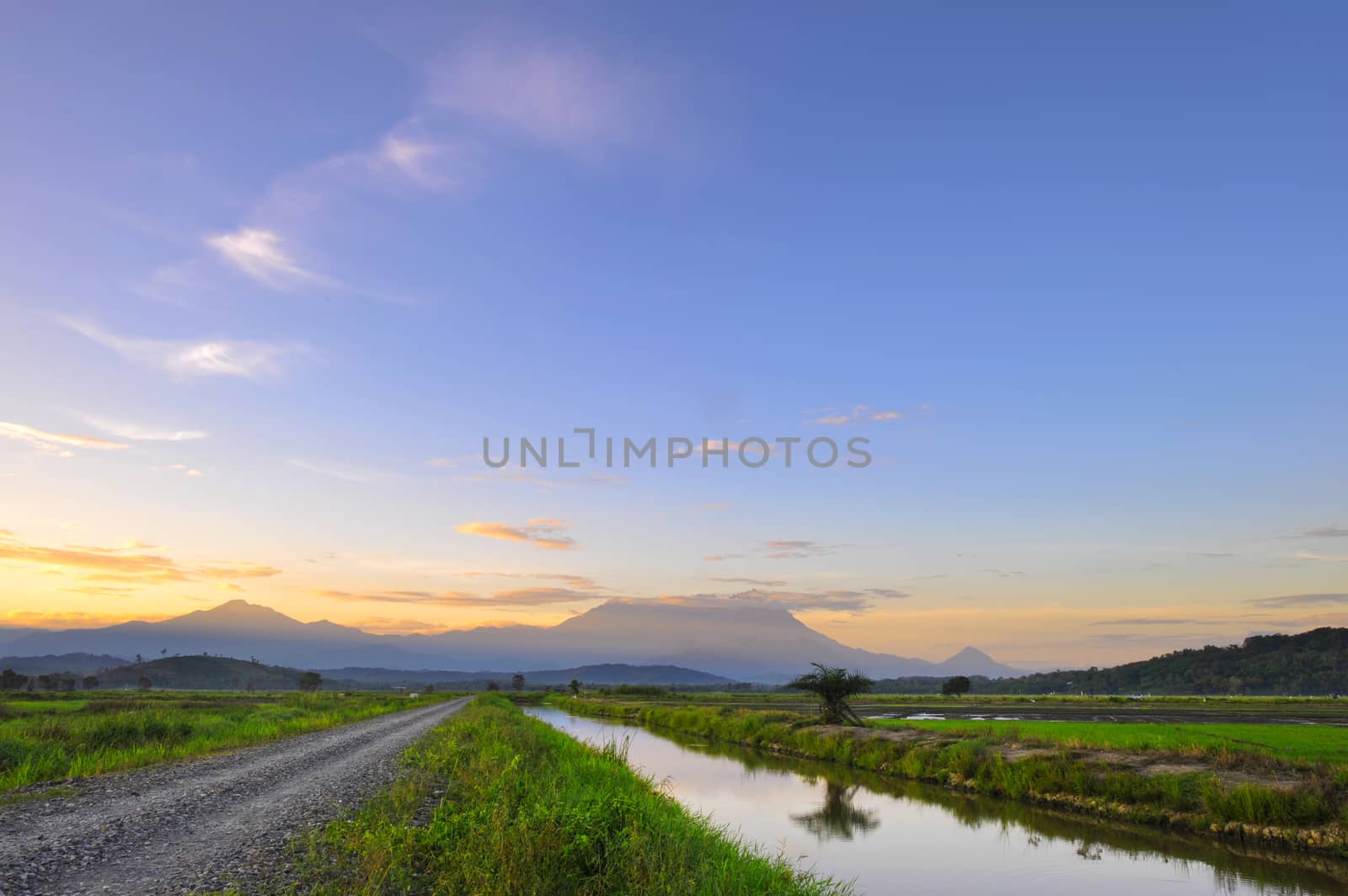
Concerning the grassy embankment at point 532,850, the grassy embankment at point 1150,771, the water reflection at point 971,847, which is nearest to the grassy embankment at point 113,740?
the grassy embankment at point 532,850

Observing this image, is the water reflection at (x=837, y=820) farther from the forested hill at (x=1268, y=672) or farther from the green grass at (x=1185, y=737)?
the forested hill at (x=1268, y=672)

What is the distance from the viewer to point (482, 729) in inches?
1431

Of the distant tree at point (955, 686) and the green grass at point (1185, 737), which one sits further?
the distant tree at point (955, 686)

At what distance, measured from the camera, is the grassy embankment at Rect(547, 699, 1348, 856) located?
61.0 feet

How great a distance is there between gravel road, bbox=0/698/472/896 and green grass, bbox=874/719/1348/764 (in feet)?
Result: 85.0

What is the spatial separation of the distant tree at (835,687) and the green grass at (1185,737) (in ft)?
6.98

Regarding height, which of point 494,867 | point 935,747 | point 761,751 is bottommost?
point 761,751

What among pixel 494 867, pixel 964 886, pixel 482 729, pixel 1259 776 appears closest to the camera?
pixel 494 867

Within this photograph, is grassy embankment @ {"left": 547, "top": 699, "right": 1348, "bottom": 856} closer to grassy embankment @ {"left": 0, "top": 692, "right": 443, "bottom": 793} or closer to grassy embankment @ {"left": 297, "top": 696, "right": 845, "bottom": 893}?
grassy embankment @ {"left": 297, "top": 696, "right": 845, "bottom": 893}

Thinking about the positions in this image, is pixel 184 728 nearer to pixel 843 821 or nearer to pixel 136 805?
pixel 136 805

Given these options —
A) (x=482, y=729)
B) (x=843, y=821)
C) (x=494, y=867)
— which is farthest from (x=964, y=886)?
(x=482, y=729)

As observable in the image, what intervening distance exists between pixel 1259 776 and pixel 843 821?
11485mm

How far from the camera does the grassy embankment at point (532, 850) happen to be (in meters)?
9.58

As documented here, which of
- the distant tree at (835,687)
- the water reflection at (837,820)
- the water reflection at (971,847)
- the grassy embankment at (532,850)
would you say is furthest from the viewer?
the distant tree at (835,687)
